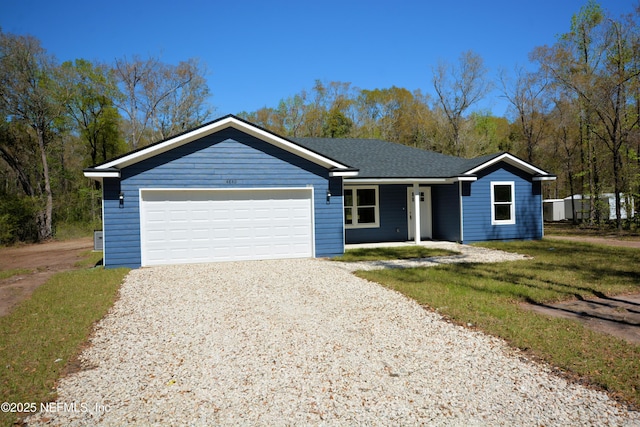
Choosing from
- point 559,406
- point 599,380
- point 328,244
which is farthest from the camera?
point 328,244

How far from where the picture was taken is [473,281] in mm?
8781

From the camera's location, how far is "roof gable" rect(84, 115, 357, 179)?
11.2 metres

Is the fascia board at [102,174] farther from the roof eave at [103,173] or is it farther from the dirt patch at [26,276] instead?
the dirt patch at [26,276]

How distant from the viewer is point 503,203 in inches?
639

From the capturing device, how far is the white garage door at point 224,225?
11828mm

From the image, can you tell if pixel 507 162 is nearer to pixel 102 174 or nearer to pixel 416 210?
pixel 416 210

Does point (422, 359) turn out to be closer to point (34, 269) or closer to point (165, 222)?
point (165, 222)

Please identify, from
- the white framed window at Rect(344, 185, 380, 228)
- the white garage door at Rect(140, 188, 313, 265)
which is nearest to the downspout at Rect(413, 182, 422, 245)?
the white framed window at Rect(344, 185, 380, 228)

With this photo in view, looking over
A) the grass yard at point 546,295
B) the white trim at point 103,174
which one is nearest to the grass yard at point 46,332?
the white trim at point 103,174

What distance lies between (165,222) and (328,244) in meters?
4.80

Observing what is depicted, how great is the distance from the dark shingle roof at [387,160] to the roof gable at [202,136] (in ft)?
5.50

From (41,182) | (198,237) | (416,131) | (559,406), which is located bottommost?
(559,406)

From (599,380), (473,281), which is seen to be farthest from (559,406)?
(473,281)

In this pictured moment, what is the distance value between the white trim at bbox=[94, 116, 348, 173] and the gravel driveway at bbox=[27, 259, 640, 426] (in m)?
5.21
